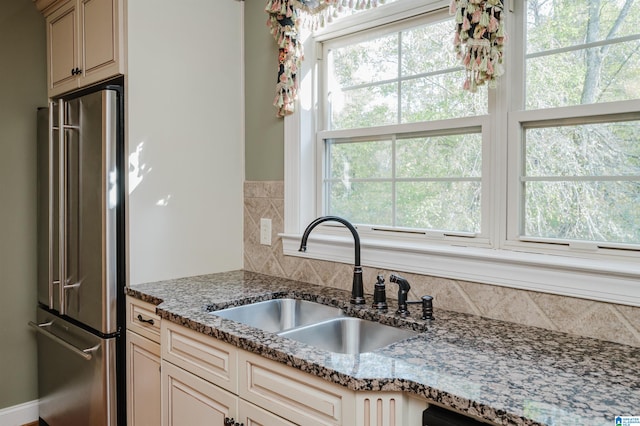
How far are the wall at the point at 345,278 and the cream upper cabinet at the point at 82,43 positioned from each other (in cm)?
67

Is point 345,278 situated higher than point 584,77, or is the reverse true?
point 584,77

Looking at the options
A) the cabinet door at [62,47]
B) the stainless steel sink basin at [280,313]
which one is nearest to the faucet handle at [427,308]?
the stainless steel sink basin at [280,313]

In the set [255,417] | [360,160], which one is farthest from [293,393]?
[360,160]

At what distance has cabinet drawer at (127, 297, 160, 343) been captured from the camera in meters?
1.98

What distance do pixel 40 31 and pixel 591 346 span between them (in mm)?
3182

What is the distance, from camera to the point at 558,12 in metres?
1.59

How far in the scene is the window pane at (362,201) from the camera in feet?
6.87

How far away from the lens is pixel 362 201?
2191mm

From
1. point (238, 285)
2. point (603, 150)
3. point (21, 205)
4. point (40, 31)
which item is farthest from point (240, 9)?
point (603, 150)

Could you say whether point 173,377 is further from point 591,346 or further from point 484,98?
point 484,98

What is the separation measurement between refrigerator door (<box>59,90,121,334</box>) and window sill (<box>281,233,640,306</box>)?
3.20 ft

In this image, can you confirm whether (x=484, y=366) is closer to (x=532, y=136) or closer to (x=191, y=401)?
(x=532, y=136)

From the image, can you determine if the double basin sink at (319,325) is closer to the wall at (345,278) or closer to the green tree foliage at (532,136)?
the wall at (345,278)

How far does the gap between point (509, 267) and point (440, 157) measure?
0.54m
